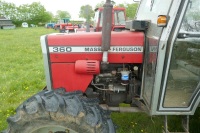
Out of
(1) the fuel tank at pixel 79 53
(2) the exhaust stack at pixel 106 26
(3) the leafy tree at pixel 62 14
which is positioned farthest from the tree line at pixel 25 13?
(2) the exhaust stack at pixel 106 26

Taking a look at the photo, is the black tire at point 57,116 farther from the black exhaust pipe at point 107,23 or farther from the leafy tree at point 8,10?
the leafy tree at point 8,10

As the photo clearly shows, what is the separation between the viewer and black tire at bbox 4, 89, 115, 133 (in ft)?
7.79

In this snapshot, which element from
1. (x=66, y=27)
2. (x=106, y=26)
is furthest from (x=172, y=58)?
A: (x=66, y=27)

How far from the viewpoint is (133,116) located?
13.5 ft

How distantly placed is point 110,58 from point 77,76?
477 mm

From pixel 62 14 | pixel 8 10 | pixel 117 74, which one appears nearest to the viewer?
pixel 117 74

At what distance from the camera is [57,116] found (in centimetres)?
238

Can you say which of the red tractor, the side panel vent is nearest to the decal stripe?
the red tractor

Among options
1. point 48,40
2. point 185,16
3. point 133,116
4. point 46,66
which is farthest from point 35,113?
point 133,116

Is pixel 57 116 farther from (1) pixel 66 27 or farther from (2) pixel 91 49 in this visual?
(1) pixel 66 27

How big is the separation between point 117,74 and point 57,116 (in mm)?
1042

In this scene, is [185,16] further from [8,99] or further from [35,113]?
[8,99]

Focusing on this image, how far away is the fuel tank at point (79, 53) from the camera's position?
9.37 feet

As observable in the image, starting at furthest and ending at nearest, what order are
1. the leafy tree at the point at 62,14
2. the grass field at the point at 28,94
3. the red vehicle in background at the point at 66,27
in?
1. the leafy tree at the point at 62,14
2. the red vehicle in background at the point at 66,27
3. the grass field at the point at 28,94
